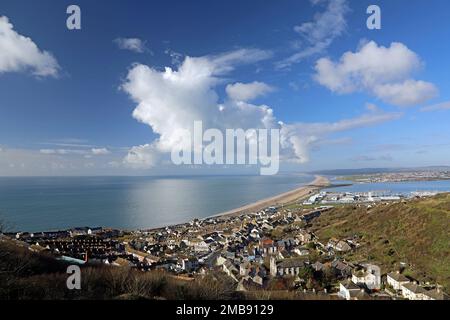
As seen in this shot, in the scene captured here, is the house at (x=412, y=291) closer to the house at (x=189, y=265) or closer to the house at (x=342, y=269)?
the house at (x=342, y=269)

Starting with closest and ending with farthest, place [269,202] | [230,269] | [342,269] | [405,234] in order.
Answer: [342,269]
[230,269]
[405,234]
[269,202]

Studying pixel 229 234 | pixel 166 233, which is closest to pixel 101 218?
pixel 166 233

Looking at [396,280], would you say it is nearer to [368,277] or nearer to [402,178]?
[368,277]

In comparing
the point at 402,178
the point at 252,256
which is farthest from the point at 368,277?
the point at 402,178

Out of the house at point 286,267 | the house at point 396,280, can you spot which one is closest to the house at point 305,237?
the house at point 286,267

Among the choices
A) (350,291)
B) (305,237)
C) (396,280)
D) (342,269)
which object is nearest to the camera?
(350,291)

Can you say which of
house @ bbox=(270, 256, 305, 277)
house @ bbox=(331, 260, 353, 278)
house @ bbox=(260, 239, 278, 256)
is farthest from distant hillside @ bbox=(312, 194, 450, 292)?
house @ bbox=(260, 239, 278, 256)

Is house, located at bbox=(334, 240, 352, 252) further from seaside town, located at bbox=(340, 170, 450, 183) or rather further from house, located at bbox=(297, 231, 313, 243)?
seaside town, located at bbox=(340, 170, 450, 183)
